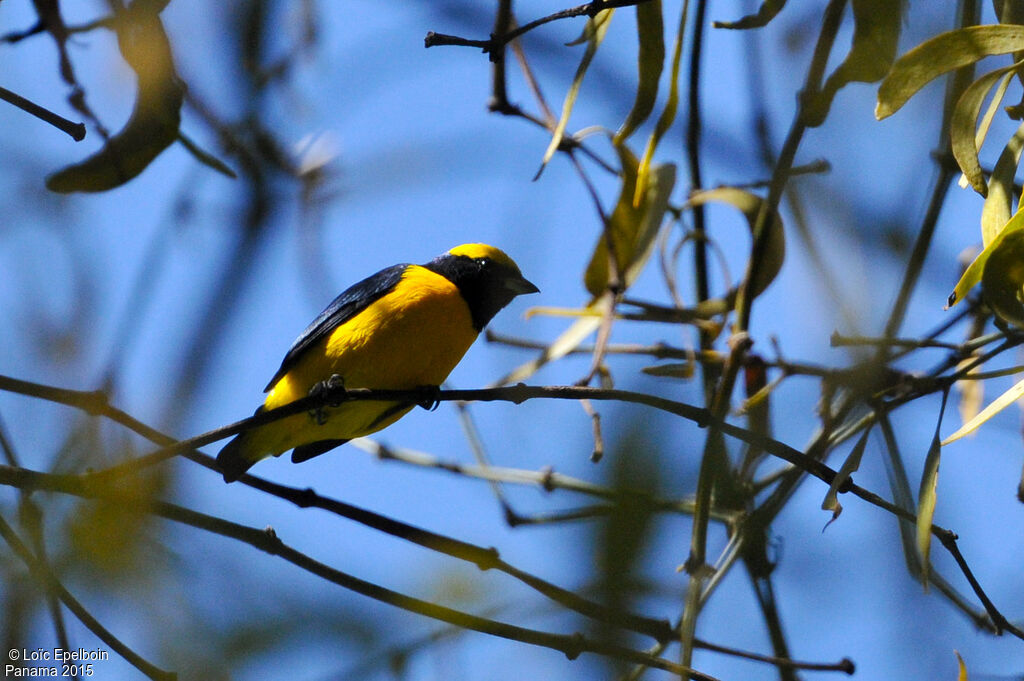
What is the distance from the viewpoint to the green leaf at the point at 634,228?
3.26m

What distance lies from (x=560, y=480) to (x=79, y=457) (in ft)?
5.34

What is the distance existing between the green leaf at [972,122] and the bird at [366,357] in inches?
78.6

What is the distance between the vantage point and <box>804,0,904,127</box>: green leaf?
238 centimetres

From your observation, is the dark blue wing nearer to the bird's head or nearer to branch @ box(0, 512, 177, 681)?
the bird's head

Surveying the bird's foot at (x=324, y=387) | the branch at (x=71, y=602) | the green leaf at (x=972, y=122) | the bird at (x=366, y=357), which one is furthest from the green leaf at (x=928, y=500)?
the bird's foot at (x=324, y=387)

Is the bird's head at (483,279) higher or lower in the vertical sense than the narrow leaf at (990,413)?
higher

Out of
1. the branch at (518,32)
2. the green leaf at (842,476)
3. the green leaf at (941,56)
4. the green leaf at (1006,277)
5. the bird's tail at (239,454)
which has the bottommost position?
the green leaf at (842,476)

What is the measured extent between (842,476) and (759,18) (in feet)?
3.43

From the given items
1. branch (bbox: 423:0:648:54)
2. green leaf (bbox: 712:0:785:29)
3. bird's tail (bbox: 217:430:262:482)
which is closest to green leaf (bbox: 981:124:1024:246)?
green leaf (bbox: 712:0:785:29)

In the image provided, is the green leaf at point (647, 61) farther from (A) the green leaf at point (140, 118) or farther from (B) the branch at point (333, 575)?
(B) the branch at point (333, 575)

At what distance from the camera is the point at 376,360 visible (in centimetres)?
360

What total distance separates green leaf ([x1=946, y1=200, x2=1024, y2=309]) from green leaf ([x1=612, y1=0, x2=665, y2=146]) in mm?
1041

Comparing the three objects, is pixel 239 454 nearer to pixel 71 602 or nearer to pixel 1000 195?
pixel 71 602

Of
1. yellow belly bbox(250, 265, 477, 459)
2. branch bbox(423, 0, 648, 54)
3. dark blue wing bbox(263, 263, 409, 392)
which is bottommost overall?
branch bbox(423, 0, 648, 54)
